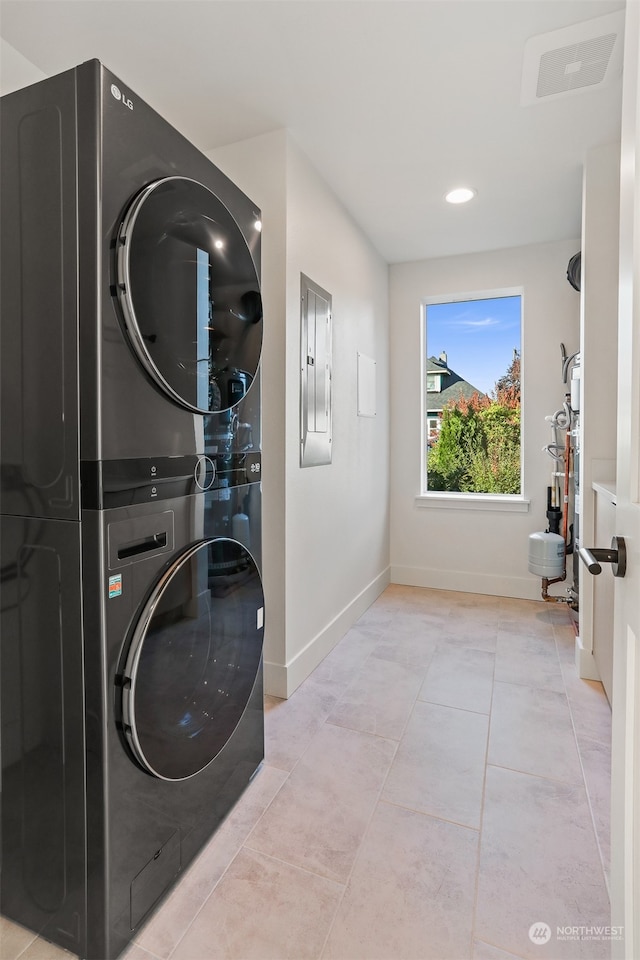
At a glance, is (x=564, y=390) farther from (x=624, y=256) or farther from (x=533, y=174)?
(x=624, y=256)

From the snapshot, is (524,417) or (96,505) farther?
(524,417)

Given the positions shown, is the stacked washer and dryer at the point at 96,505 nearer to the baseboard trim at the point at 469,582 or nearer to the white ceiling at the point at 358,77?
the white ceiling at the point at 358,77

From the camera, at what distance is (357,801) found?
62.4 inches

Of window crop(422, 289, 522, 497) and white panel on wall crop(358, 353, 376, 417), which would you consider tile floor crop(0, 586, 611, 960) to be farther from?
window crop(422, 289, 522, 497)

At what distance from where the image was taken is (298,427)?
231 centimetres

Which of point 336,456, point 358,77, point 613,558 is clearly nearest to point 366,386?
point 336,456

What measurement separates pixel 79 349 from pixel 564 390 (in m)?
3.34

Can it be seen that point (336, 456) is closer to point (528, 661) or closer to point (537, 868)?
Result: point (528, 661)

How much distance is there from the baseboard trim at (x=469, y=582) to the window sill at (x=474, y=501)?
1.63 feet

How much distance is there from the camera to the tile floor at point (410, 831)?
1.15 metres

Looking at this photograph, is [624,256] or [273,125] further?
[273,125]

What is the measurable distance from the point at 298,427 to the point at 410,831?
158 centimetres

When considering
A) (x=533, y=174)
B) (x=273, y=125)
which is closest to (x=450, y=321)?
(x=533, y=174)

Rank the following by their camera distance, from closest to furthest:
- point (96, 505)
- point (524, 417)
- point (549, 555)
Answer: point (96, 505) < point (549, 555) < point (524, 417)
